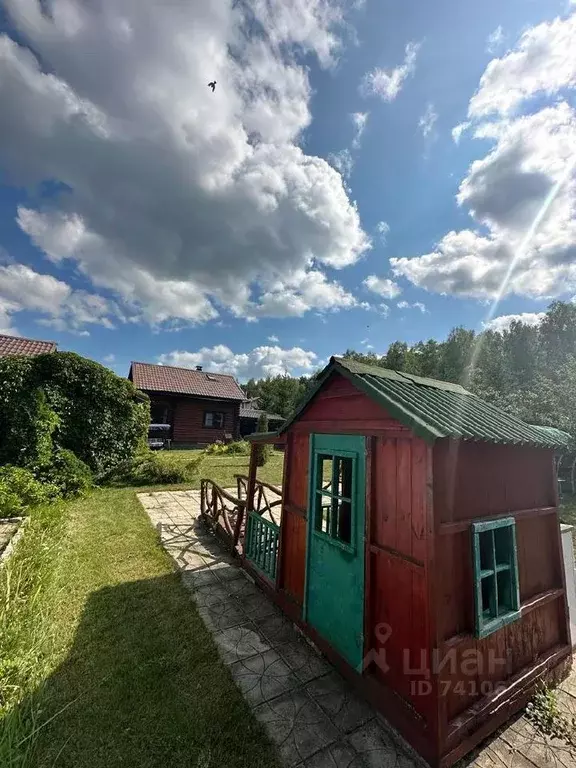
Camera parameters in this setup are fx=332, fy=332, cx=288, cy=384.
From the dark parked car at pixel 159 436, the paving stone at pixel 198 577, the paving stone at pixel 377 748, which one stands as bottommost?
the paving stone at pixel 377 748

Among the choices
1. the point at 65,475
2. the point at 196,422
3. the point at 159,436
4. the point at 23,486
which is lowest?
the point at 23,486

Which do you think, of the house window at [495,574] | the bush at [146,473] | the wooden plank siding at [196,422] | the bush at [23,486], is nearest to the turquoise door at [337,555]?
the house window at [495,574]

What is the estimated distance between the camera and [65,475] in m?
9.34

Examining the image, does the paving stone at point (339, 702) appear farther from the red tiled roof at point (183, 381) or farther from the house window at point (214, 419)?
the house window at point (214, 419)

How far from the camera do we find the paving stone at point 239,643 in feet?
11.9

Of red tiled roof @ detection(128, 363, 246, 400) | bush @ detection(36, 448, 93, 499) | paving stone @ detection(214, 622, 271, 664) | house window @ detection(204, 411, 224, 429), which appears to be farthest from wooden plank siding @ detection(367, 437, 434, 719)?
house window @ detection(204, 411, 224, 429)

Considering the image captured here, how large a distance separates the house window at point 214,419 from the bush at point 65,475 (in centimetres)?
1410

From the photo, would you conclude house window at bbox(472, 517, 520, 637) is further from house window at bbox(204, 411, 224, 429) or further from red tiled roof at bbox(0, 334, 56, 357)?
house window at bbox(204, 411, 224, 429)

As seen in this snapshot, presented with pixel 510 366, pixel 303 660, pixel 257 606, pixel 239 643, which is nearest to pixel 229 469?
pixel 257 606

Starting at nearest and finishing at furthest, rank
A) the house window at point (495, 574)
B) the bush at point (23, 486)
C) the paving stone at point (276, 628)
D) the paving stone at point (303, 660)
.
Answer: the house window at point (495, 574)
the paving stone at point (303, 660)
the paving stone at point (276, 628)
the bush at point (23, 486)

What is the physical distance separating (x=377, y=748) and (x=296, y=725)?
2.17 feet

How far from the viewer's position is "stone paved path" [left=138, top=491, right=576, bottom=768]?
2.56 metres

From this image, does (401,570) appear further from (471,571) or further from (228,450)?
(228,450)

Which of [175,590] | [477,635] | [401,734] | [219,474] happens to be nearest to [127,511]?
[175,590]
